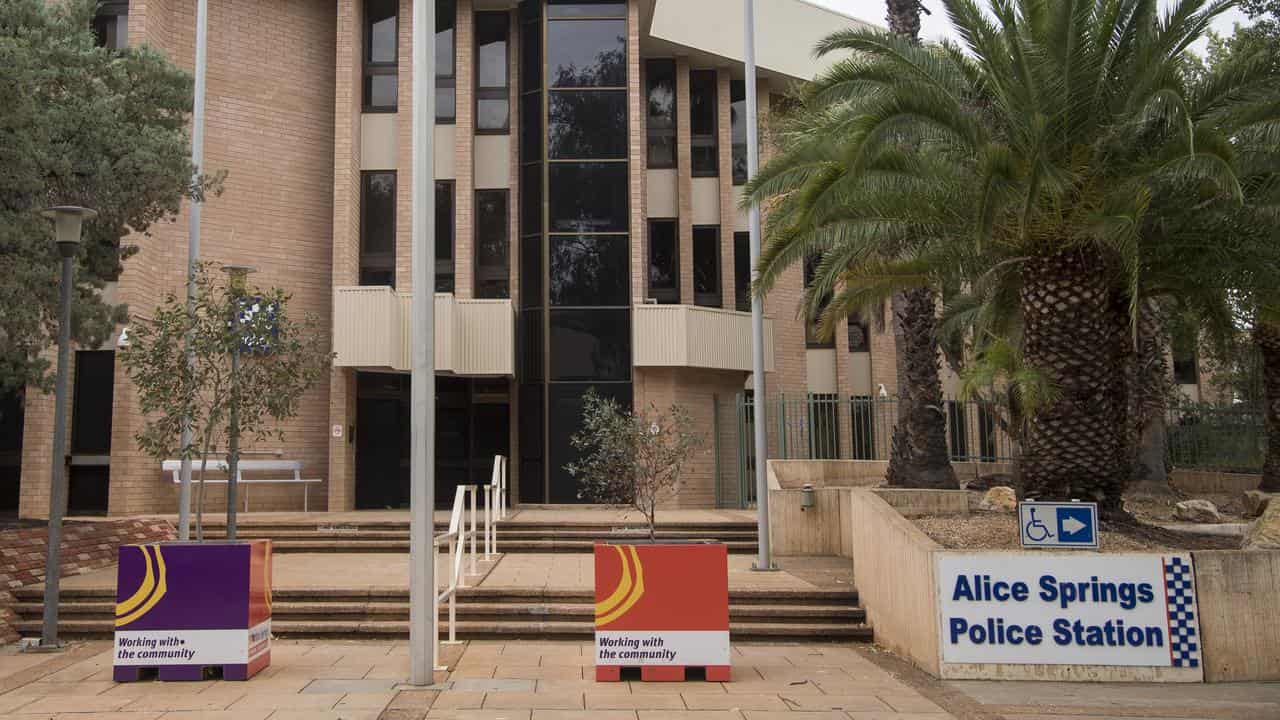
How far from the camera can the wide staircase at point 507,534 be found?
15625 mm

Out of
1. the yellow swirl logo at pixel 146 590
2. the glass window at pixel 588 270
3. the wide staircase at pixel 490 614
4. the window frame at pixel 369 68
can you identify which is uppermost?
the window frame at pixel 369 68

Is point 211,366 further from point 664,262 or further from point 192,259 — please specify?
point 664,262

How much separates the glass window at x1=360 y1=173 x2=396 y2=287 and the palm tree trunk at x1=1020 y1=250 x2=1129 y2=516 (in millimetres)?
14972

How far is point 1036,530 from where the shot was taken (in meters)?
8.95

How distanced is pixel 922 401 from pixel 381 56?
1443 cm

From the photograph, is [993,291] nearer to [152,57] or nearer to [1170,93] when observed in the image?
[1170,93]

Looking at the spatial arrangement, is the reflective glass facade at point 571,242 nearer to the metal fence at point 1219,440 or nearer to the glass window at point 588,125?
the glass window at point 588,125

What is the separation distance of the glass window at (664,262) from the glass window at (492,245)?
3.53 meters

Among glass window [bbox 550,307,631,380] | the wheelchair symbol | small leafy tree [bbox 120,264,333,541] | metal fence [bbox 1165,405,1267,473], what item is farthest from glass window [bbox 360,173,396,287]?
metal fence [bbox 1165,405,1267,473]

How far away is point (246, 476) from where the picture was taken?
786 inches

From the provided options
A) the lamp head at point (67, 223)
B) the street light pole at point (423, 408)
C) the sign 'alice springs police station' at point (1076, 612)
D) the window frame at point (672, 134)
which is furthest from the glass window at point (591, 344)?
the sign 'alice springs police station' at point (1076, 612)

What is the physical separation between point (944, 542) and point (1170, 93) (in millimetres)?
4899

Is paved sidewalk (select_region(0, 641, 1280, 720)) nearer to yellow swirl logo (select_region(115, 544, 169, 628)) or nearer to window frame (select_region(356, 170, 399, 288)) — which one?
yellow swirl logo (select_region(115, 544, 169, 628))

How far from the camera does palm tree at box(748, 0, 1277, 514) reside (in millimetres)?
9656
